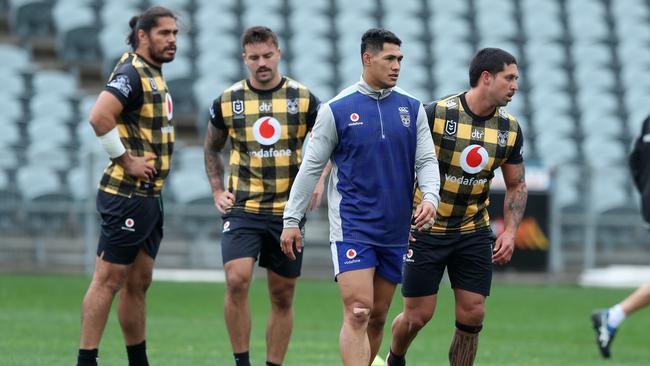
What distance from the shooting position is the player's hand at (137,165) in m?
8.49

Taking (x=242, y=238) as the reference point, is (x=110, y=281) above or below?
below

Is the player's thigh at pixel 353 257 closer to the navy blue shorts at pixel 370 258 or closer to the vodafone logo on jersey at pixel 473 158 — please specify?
the navy blue shorts at pixel 370 258

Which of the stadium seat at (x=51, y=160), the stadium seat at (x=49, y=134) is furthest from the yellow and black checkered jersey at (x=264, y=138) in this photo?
the stadium seat at (x=49, y=134)

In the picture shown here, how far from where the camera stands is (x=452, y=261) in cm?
854

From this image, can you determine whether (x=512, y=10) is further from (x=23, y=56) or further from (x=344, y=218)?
(x=344, y=218)

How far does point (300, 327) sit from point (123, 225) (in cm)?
526

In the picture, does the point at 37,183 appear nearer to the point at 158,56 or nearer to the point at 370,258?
the point at 158,56

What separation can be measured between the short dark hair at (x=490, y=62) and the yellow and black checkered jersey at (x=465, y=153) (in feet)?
0.62

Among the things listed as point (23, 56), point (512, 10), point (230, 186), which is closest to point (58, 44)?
point (23, 56)

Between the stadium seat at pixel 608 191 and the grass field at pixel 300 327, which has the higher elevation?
the stadium seat at pixel 608 191

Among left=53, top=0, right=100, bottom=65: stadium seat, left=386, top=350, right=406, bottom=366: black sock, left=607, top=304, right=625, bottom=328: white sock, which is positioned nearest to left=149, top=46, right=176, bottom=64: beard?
left=386, top=350, right=406, bottom=366: black sock

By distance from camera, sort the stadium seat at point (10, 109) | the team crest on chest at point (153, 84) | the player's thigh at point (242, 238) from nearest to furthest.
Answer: the team crest on chest at point (153, 84), the player's thigh at point (242, 238), the stadium seat at point (10, 109)

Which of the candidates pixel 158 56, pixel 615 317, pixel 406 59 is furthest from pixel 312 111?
pixel 406 59

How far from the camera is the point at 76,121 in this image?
22672mm
